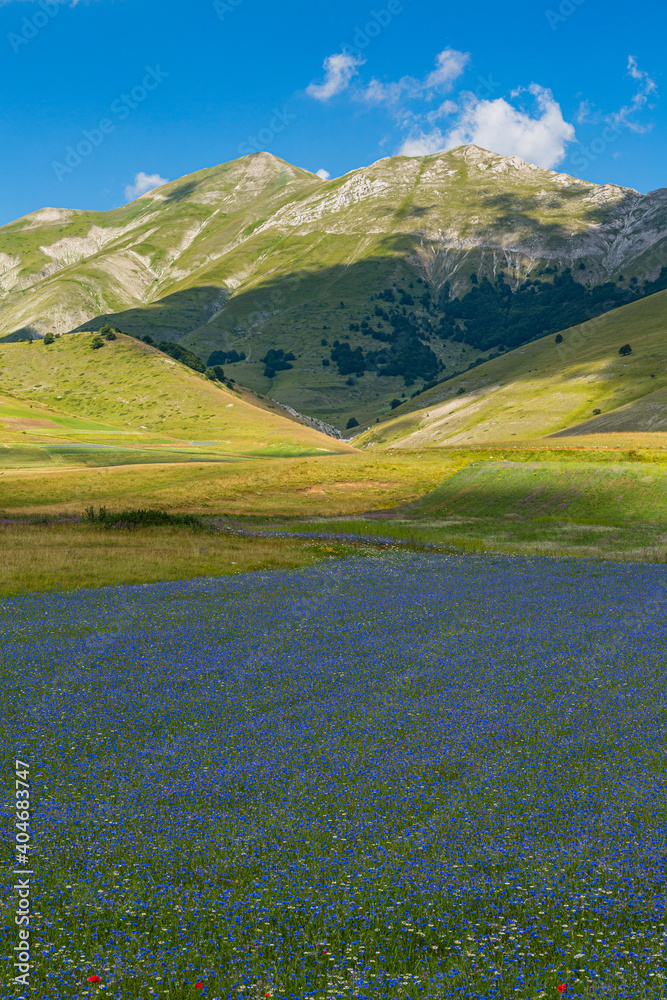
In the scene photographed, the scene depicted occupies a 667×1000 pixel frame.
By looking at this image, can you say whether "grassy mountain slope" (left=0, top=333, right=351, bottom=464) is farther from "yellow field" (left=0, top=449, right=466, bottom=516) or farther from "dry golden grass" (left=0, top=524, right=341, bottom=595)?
"dry golden grass" (left=0, top=524, right=341, bottom=595)

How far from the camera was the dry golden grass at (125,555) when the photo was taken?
3519 centimetres

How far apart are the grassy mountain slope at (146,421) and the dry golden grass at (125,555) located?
62.1 m

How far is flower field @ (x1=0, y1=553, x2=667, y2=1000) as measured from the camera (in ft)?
26.9

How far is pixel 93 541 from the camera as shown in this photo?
46656 millimetres

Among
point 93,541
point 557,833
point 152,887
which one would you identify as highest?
point 93,541

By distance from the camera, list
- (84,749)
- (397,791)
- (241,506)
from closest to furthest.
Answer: (397,791), (84,749), (241,506)

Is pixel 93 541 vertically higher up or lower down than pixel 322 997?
higher up

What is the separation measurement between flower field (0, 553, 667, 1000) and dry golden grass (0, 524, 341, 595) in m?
12.4

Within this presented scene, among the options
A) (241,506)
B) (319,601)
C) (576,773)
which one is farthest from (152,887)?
(241,506)

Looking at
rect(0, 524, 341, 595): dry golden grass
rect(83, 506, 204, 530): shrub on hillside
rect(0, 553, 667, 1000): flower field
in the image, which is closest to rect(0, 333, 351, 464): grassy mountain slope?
rect(83, 506, 204, 530): shrub on hillside

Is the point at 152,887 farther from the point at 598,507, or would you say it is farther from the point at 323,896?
the point at 598,507

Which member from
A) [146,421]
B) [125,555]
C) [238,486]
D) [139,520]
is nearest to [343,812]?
[125,555]

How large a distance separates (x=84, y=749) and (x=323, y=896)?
689 centimetres

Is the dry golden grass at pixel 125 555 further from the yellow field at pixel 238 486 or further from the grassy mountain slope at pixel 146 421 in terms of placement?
the grassy mountain slope at pixel 146 421
